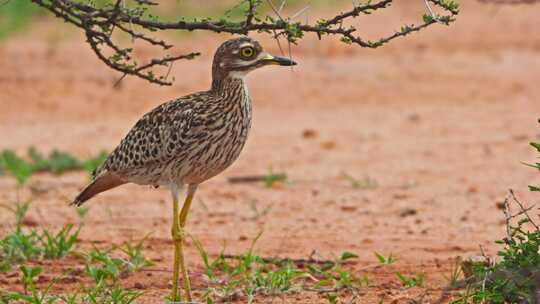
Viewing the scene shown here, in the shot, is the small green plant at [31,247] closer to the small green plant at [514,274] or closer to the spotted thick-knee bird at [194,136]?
the spotted thick-knee bird at [194,136]

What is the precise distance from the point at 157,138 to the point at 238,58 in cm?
59

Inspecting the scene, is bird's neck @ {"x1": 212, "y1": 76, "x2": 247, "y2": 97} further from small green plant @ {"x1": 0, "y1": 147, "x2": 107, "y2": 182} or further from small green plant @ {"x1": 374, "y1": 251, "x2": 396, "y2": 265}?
small green plant @ {"x1": 0, "y1": 147, "x2": 107, "y2": 182}

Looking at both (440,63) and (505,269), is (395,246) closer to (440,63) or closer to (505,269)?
(505,269)

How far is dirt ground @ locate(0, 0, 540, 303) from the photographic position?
790 cm

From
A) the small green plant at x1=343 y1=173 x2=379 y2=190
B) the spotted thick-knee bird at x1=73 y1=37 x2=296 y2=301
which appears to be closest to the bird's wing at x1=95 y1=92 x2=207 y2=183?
the spotted thick-knee bird at x1=73 y1=37 x2=296 y2=301

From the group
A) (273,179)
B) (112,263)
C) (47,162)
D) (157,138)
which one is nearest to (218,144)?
(157,138)

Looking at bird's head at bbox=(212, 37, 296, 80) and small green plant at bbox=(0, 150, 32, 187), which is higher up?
bird's head at bbox=(212, 37, 296, 80)

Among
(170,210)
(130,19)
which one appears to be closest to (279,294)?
(130,19)

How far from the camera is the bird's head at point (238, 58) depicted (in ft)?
21.6

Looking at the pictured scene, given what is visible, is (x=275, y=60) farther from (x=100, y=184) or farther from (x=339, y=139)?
(x=339, y=139)

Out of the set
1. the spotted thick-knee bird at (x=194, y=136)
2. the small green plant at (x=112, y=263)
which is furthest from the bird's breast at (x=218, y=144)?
the small green plant at (x=112, y=263)

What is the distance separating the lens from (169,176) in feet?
21.5

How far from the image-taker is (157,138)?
6547 millimetres

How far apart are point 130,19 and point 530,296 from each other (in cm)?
205
